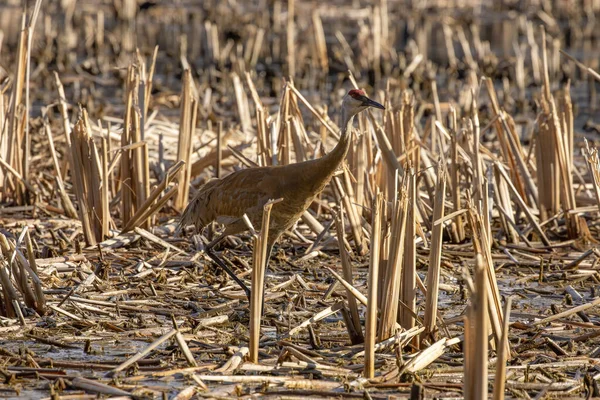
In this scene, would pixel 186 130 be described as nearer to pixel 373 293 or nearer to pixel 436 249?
pixel 436 249

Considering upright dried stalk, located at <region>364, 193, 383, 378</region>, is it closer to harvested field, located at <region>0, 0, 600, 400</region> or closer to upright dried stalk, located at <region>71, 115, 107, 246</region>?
harvested field, located at <region>0, 0, 600, 400</region>

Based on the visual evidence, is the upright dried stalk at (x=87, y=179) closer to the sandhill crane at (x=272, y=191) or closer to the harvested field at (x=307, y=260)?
the harvested field at (x=307, y=260)

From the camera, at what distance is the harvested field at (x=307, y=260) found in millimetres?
4113

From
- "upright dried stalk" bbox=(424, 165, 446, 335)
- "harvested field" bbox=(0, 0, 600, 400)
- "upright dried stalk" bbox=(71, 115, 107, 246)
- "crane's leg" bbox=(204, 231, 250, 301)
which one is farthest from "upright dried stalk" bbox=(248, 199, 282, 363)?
"upright dried stalk" bbox=(71, 115, 107, 246)

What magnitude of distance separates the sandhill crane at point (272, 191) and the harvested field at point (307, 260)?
23 centimetres

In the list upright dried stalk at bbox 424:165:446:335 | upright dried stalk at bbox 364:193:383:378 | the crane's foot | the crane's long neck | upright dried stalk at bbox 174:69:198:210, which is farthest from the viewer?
upright dried stalk at bbox 174:69:198:210

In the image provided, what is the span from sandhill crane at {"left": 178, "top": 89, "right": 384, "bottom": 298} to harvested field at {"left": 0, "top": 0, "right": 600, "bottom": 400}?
23 centimetres

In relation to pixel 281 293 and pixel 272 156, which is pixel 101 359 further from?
pixel 272 156

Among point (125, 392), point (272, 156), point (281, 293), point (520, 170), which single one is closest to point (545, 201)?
point (520, 170)

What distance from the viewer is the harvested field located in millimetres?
4113

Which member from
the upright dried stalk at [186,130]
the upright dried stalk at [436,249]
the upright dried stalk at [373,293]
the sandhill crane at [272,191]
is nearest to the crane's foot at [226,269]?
the sandhill crane at [272,191]

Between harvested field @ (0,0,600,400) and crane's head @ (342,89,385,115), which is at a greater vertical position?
crane's head @ (342,89,385,115)

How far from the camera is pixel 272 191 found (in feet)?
17.9

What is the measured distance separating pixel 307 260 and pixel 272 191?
43.2 inches
